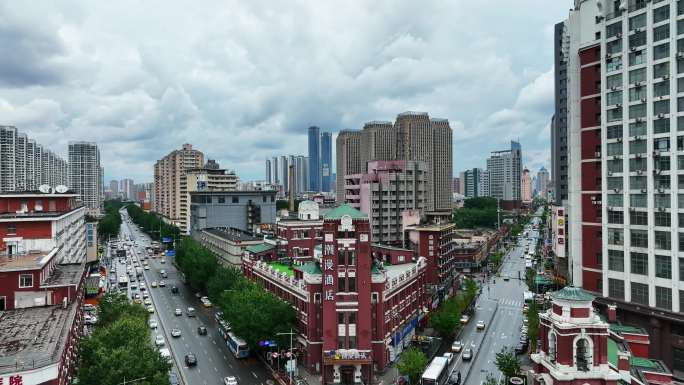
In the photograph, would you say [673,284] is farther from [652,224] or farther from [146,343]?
[146,343]

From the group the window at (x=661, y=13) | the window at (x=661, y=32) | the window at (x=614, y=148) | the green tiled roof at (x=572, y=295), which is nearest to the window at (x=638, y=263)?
the window at (x=614, y=148)

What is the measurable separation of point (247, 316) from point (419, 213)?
58788 millimetres

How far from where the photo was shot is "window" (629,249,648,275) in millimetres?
55844

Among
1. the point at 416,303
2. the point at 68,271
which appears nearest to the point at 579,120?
the point at 416,303

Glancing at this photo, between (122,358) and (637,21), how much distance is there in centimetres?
6676

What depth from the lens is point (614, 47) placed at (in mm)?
59094

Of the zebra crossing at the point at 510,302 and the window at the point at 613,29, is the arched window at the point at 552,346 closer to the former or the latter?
the window at the point at 613,29

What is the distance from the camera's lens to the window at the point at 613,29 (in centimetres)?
5862

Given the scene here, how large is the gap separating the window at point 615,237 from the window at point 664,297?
269 inches

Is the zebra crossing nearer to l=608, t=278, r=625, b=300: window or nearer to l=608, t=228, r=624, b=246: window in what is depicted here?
l=608, t=278, r=625, b=300: window

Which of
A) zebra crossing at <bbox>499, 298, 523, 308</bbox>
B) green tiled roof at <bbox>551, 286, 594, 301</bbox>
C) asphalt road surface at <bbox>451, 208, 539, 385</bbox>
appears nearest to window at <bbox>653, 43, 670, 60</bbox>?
green tiled roof at <bbox>551, 286, 594, 301</bbox>

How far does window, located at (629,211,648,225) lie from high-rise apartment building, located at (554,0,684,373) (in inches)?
4.5

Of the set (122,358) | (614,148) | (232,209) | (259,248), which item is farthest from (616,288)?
(232,209)

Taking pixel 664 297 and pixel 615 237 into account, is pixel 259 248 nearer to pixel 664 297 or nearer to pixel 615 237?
pixel 615 237
